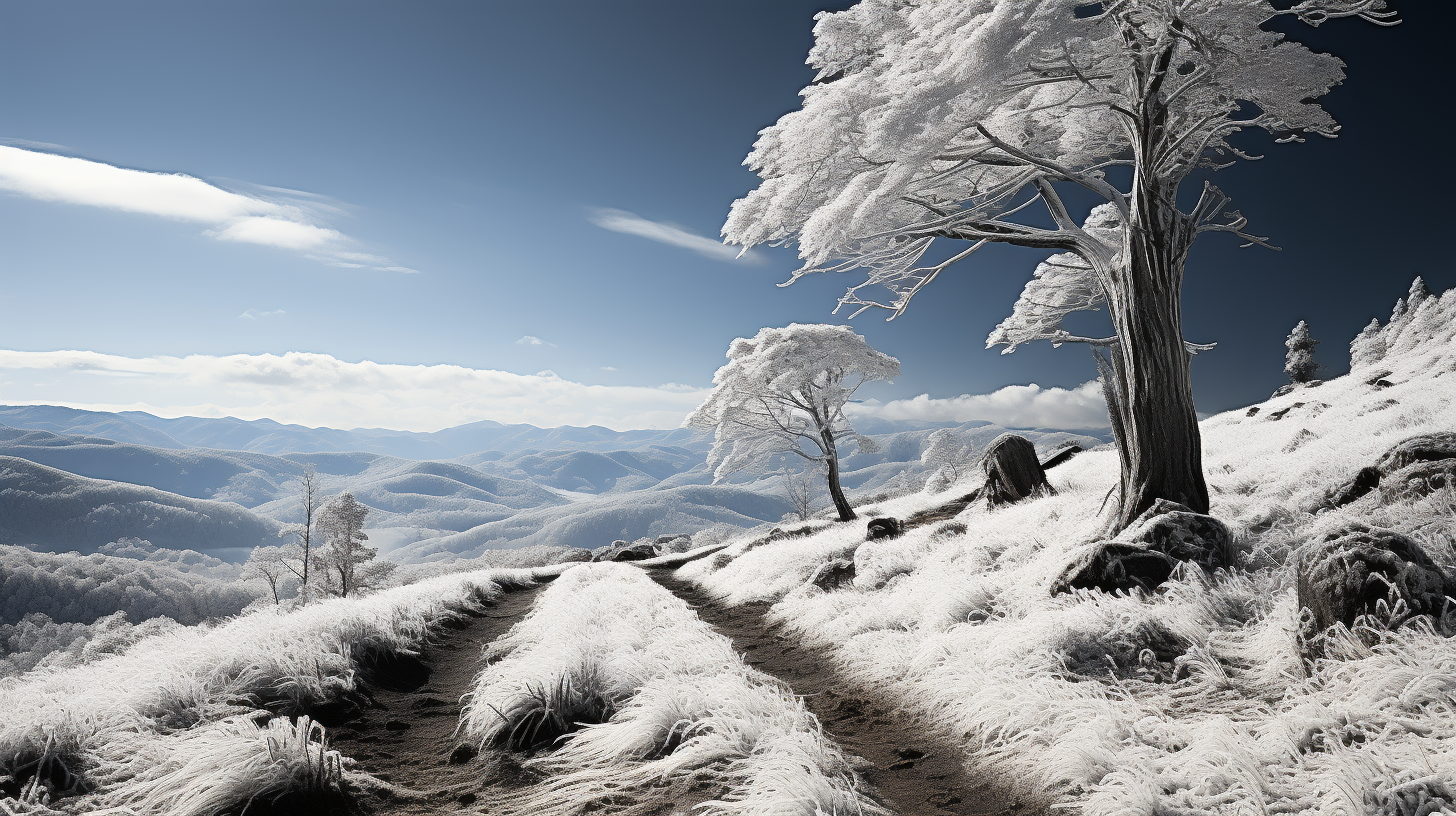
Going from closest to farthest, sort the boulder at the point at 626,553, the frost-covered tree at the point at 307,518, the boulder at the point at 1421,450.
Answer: the boulder at the point at 1421,450, the boulder at the point at 626,553, the frost-covered tree at the point at 307,518

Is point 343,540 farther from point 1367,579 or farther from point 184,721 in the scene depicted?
point 1367,579

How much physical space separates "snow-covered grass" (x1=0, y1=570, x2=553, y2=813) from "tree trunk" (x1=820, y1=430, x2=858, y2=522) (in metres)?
17.5

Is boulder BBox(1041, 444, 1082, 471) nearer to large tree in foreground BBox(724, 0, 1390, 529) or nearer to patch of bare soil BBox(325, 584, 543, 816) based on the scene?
large tree in foreground BBox(724, 0, 1390, 529)

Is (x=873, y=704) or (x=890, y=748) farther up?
(x=890, y=748)

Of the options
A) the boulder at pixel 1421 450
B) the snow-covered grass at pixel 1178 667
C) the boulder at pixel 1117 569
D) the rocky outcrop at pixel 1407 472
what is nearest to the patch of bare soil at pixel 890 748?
the snow-covered grass at pixel 1178 667

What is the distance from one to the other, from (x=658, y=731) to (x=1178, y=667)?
3.75 m

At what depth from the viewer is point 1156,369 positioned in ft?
25.2

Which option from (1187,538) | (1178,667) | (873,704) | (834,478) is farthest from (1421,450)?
(834,478)

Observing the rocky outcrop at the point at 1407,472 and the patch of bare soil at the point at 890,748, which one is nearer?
the patch of bare soil at the point at 890,748

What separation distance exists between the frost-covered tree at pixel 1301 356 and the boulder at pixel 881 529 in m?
44.0

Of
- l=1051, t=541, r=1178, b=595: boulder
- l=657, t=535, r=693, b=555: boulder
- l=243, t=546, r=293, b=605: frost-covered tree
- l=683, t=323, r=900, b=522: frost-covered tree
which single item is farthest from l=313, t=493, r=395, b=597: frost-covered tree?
l=1051, t=541, r=1178, b=595: boulder

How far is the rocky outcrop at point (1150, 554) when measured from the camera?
6090mm

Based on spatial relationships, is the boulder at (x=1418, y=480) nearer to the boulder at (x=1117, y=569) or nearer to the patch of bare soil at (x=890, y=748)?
the boulder at (x=1117, y=569)

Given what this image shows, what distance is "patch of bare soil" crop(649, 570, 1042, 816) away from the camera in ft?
11.8
